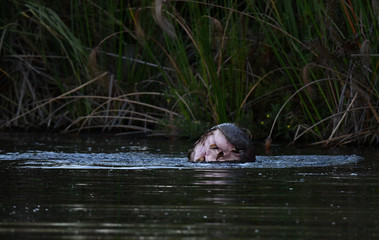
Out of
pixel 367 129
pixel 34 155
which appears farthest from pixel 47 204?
pixel 367 129

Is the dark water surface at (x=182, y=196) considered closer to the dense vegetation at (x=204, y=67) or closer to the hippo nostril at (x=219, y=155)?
the hippo nostril at (x=219, y=155)

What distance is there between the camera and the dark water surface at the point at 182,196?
3.97 m

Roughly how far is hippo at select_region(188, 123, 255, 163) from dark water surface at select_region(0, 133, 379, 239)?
0.19 m

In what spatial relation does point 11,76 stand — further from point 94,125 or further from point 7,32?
point 94,125

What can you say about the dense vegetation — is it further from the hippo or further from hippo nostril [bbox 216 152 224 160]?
hippo nostril [bbox 216 152 224 160]

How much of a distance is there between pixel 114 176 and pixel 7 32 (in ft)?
21.6

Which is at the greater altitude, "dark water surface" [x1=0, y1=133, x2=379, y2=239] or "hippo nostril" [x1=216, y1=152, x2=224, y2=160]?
"dark water surface" [x1=0, y1=133, x2=379, y2=239]

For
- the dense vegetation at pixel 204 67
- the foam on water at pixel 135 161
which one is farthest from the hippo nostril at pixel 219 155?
the dense vegetation at pixel 204 67

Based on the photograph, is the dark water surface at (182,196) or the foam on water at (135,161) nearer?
the dark water surface at (182,196)

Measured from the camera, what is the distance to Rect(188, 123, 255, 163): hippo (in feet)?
25.5

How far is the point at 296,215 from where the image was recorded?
14.5 feet

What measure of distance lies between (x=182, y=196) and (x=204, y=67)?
16.7ft

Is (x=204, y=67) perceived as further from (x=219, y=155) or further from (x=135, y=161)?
(x=135, y=161)

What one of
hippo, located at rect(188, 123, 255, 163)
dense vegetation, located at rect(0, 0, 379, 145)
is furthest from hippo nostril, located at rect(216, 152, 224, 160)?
dense vegetation, located at rect(0, 0, 379, 145)
